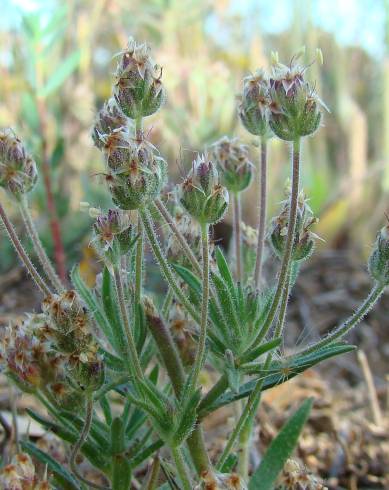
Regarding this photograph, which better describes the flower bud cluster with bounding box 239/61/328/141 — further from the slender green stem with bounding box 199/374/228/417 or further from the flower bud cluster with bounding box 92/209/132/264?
the slender green stem with bounding box 199/374/228/417

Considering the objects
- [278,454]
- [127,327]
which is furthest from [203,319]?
[278,454]

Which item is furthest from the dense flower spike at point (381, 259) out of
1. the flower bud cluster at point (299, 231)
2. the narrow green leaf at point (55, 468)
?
the narrow green leaf at point (55, 468)

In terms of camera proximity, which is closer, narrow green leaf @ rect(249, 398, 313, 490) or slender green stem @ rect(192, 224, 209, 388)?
slender green stem @ rect(192, 224, 209, 388)

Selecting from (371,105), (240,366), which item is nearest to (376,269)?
(240,366)

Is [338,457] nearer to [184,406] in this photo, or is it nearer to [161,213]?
[184,406]

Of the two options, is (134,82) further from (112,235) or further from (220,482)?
(220,482)

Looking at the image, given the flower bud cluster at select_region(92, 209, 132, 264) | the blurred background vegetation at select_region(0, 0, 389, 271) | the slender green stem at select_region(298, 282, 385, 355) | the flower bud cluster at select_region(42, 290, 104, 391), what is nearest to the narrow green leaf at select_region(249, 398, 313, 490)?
the slender green stem at select_region(298, 282, 385, 355)

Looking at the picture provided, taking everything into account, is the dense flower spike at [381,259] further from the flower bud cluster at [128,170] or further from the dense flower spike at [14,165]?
the dense flower spike at [14,165]
